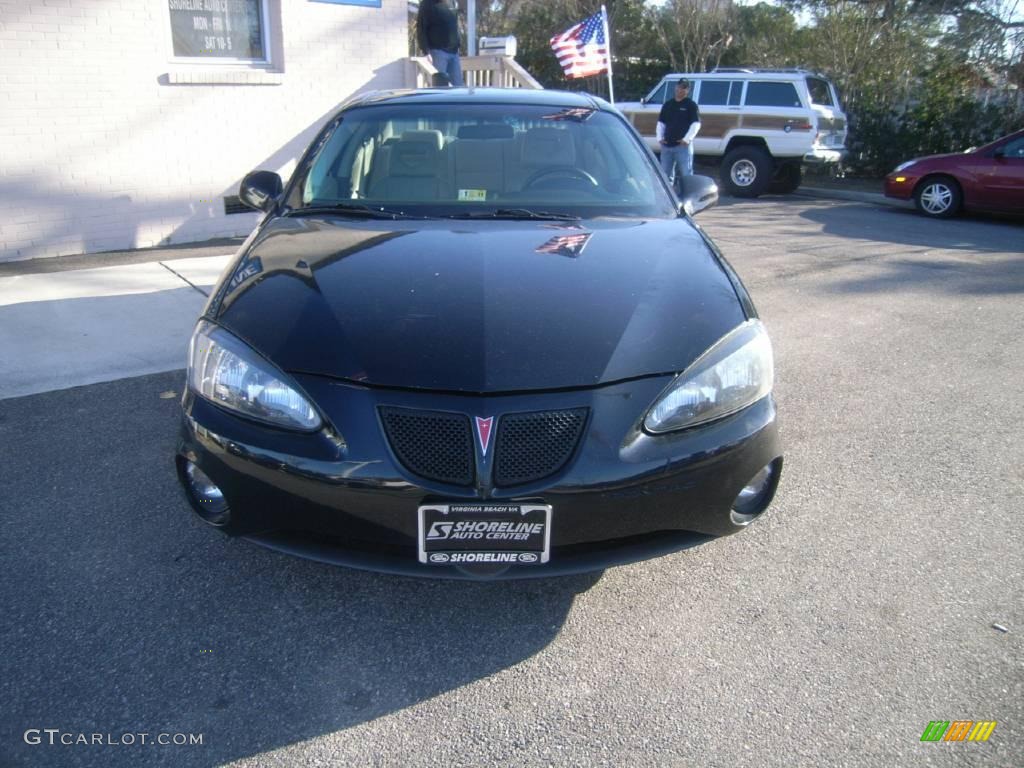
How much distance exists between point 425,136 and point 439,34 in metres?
5.81

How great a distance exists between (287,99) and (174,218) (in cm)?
172

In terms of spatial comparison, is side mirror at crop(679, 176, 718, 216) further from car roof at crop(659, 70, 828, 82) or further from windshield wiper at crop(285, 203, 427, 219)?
car roof at crop(659, 70, 828, 82)

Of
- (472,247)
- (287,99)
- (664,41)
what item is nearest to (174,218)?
(287,99)

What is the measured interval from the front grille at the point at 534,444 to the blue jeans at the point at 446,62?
7.73 meters

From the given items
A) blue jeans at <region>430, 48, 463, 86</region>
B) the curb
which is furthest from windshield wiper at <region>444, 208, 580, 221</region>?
the curb

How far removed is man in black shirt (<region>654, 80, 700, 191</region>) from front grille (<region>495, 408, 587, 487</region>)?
9.88 metres

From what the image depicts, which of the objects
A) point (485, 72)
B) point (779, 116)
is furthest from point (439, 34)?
point (779, 116)

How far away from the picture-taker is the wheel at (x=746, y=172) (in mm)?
14023

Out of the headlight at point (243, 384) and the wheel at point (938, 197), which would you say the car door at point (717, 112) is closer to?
the wheel at point (938, 197)

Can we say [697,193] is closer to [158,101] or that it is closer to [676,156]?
[158,101]

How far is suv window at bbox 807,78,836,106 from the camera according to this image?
45.6 ft

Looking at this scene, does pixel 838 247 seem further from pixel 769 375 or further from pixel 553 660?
pixel 553 660

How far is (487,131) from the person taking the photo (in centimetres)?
398

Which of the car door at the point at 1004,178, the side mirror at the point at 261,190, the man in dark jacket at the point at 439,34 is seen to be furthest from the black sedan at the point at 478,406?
the car door at the point at 1004,178
